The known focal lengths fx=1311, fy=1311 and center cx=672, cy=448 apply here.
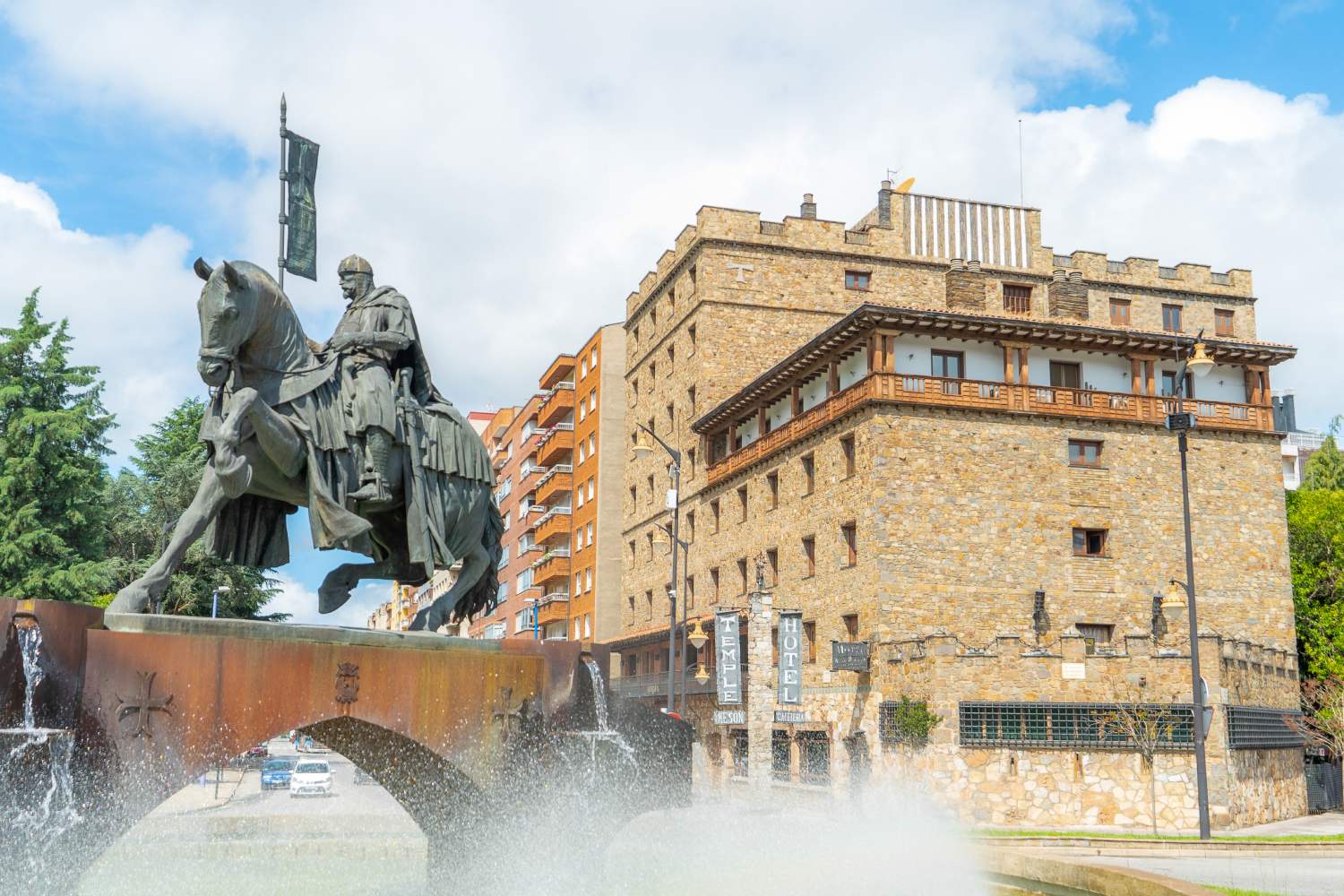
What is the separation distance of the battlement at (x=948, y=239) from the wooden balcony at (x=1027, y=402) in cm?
1278

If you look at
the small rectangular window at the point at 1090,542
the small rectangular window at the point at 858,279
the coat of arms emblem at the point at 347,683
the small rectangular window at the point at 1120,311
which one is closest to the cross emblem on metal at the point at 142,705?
the coat of arms emblem at the point at 347,683

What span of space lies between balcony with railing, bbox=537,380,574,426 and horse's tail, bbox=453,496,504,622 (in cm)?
6470

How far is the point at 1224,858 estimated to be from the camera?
22234 mm

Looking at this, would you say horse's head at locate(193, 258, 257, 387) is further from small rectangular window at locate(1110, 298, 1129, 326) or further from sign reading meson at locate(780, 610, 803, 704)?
small rectangular window at locate(1110, 298, 1129, 326)

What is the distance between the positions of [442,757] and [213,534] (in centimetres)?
224

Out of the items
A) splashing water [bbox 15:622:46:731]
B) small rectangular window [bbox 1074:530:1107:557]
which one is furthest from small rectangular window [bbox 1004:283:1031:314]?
splashing water [bbox 15:622:46:731]

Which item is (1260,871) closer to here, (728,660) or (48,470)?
(728,660)

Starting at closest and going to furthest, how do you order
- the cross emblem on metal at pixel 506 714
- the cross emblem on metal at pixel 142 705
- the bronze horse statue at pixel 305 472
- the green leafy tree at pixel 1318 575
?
the cross emblem on metal at pixel 142 705
the bronze horse statue at pixel 305 472
the cross emblem on metal at pixel 506 714
the green leafy tree at pixel 1318 575

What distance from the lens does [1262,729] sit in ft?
115

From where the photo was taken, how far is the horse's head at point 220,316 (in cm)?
852

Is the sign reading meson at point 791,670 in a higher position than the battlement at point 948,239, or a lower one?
lower

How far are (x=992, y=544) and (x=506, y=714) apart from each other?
32039 mm

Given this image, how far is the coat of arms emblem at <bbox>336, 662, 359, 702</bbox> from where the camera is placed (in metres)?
8.50

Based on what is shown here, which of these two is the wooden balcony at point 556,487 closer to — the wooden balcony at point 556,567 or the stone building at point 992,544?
the wooden balcony at point 556,567
